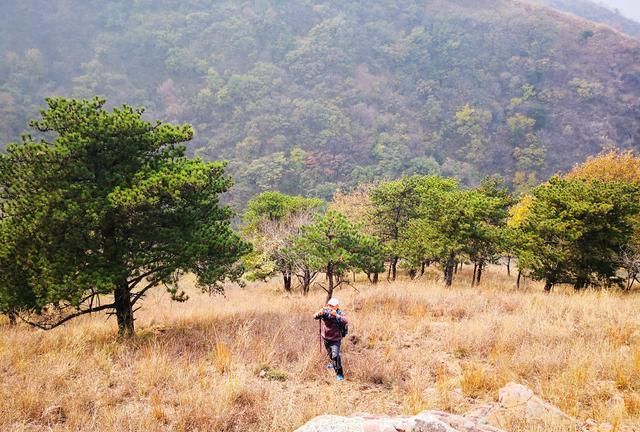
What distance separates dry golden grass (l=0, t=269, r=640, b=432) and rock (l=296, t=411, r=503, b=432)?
1.30m

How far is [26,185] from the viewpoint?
23.7 ft

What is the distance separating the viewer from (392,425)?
2926 millimetres

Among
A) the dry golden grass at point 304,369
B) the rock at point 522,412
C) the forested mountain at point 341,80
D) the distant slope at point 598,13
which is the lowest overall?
the dry golden grass at point 304,369

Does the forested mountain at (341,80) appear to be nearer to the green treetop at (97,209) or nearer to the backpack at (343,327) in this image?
the green treetop at (97,209)

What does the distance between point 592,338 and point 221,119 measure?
94159 millimetres

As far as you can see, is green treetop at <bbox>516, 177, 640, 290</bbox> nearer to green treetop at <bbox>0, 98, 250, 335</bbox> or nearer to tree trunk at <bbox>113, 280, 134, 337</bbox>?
green treetop at <bbox>0, 98, 250, 335</bbox>

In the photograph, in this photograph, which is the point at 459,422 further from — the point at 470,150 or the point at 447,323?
the point at 470,150

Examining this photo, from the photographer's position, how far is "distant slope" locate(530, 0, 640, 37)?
15441cm

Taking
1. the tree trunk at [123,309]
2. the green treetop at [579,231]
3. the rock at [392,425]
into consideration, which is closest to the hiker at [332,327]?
the rock at [392,425]

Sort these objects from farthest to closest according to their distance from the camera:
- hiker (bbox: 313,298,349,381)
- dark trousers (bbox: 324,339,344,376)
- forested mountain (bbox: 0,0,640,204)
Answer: forested mountain (bbox: 0,0,640,204) < hiker (bbox: 313,298,349,381) < dark trousers (bbox: 324,339,344,376)

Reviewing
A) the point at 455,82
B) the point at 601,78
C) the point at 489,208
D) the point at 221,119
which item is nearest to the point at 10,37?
the point at 221,119

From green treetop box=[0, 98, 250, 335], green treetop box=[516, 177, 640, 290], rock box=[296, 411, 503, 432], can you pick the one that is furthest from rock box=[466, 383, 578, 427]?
green treetop box=[516, 177, 640, 290]

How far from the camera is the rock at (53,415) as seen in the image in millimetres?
4484

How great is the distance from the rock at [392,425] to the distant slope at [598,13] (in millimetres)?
204563
